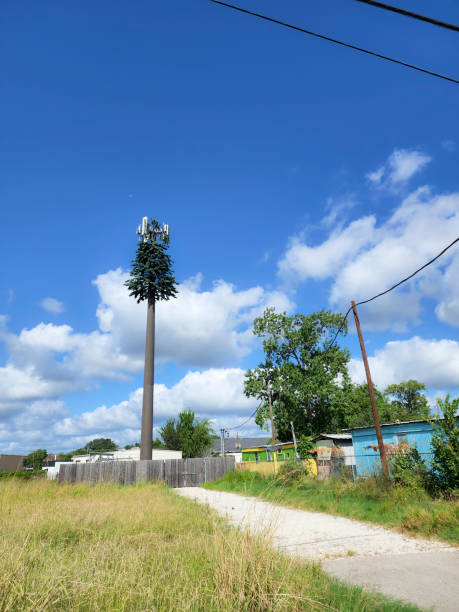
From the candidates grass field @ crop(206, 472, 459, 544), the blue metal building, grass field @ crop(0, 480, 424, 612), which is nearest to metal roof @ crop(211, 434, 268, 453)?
the blue metal building

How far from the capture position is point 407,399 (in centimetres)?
5891

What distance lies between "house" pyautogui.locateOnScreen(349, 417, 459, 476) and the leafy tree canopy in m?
A: 20.2

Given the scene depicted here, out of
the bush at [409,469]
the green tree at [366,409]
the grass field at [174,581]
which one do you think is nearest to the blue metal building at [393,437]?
the bush at [409,469]

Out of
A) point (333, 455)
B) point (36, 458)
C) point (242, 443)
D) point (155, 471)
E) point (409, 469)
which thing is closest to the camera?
point (409, 469)

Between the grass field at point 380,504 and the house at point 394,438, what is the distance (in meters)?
4.90

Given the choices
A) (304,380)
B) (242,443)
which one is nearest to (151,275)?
(304,380)

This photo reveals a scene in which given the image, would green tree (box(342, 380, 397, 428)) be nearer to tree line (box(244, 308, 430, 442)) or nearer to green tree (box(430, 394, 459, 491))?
tree line (box(244, 308, 430, 442))

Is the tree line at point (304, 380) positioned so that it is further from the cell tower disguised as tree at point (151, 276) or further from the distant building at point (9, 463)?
the distant building at point (9, 463)

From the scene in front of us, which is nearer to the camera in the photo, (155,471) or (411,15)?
(411,15)

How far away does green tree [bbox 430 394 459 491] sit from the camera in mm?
10227

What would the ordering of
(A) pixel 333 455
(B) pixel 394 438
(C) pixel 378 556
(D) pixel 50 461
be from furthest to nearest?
1. (D) pixel 50 461
2. (A) pixel 333 455
3. (B) pixel 394 438
4. (C) pixel 378 556

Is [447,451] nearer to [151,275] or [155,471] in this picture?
[155,471]

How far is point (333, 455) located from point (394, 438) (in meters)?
4.60

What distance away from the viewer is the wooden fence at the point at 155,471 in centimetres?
2406
